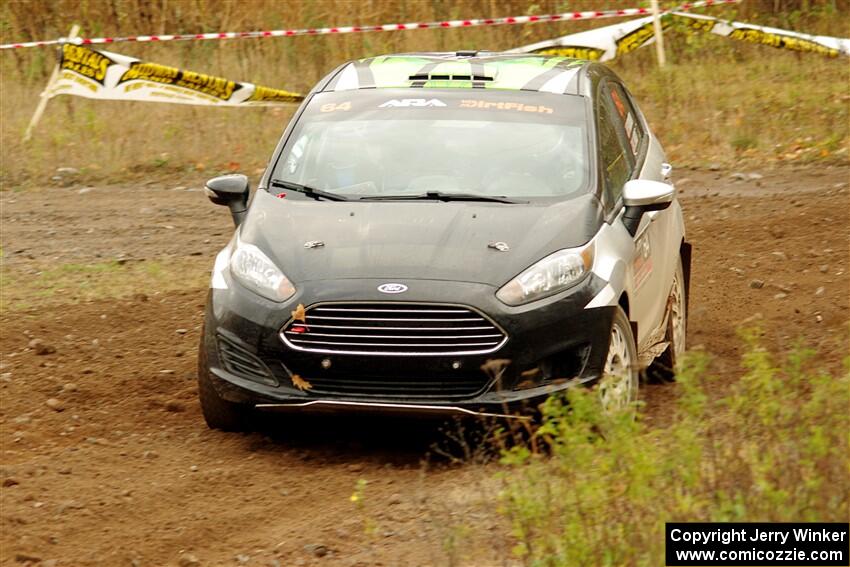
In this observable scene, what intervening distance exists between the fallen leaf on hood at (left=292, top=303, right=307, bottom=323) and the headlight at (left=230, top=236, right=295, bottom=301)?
9 cm

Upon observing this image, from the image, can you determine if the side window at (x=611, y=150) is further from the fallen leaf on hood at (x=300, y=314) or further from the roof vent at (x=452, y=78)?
the fallen leaf on hood at (x=300, y=314)

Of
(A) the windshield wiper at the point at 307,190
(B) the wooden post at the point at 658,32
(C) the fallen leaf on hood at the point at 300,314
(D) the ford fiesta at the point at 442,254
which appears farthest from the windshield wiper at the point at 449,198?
(B) the wooden post at the point at 658,32

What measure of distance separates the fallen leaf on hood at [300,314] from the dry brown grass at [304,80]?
32.2 feet

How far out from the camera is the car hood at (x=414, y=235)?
6652 mm

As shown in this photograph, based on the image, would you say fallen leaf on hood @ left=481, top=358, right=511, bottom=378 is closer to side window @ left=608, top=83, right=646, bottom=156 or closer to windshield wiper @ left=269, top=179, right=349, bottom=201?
windshield wiper @ left=269, top=179, right=349, bottom=201

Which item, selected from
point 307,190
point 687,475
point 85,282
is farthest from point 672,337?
point 85,282

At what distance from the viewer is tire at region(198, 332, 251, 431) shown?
702cm

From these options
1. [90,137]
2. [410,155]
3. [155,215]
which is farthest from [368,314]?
[90,137]

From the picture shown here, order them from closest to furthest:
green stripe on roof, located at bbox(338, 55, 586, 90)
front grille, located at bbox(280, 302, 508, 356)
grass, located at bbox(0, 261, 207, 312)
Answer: front grille, located at bbox(280, 302, 508, 356) → green stripe on roof, located at bbox(338, 55, 586, 90) → grass, located at bbox(0, 261, 207, 312)

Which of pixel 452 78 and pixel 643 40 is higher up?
pixel 452 78

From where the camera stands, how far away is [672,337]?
27.9ft

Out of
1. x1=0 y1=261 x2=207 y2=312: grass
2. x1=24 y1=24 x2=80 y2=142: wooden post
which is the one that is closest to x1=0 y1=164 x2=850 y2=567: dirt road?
x1=0 y1=261 x2=207 y2=312: grass

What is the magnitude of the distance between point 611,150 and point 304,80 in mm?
11838

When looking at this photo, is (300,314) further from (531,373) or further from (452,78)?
(452,78)
